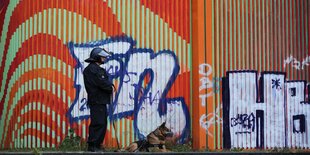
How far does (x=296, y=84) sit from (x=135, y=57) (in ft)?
11.8

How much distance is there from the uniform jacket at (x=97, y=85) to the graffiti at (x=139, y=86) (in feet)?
6.09

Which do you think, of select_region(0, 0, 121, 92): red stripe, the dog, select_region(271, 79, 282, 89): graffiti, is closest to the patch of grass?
the dog

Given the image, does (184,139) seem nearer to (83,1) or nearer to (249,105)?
(249,105)

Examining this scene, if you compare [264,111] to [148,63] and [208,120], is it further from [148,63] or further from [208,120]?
[148,63]

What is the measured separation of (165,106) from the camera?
47.6 feet

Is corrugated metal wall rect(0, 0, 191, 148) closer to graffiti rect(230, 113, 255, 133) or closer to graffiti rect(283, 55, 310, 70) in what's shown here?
graffiti rect(230, 113, 255, 133)

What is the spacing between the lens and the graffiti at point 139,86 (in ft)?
47.4

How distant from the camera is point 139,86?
47.6 ft

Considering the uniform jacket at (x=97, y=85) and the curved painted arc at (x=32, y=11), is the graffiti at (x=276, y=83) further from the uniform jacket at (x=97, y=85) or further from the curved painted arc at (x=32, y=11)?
the uniform jacket at (x=97, y=85)

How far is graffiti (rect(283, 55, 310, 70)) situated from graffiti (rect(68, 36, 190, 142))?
2443mm

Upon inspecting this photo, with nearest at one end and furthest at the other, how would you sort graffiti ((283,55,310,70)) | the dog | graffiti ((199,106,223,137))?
1. the dog
2. graffiti ((199,106,223,137))
3. graffiti ((283,55,310,70))

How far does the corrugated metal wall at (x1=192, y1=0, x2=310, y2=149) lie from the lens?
14367mm

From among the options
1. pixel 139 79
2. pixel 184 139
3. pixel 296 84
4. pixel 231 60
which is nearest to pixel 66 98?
→ pixel 139 79

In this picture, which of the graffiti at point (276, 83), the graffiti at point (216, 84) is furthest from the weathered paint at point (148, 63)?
the graffiti at point (276, 83)
